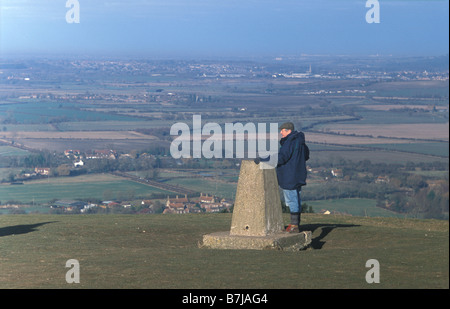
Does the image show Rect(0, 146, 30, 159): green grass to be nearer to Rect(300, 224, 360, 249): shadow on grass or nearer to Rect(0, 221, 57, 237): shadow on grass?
Rect(0, 221, 57, 237): shadow on grass

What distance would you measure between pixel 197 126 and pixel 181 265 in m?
58.3

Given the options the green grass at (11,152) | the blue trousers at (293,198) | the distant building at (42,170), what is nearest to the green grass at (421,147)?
the distant building at (42,170)

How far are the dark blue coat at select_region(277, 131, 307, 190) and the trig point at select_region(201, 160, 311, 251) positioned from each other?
235 mm

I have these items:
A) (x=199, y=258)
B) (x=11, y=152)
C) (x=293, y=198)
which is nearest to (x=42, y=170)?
(x=11, y=152)

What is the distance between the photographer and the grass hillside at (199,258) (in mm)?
8844

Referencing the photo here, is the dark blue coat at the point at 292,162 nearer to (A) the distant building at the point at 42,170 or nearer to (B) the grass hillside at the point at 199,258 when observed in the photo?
(B) the grass hillside at the point at 199,258

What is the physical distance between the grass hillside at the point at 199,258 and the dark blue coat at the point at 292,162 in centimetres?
137

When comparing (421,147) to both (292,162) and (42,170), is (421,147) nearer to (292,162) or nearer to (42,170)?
(42,170)

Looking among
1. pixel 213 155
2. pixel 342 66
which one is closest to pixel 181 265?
pixel 213 155

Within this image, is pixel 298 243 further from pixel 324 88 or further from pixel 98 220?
pixel 324 88

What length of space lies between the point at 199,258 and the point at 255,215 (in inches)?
85.6

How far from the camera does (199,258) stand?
10664 millimetres

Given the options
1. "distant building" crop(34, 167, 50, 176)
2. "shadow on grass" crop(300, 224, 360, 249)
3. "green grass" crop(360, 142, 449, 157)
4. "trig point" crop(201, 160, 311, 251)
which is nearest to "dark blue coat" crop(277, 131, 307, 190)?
"trig point" crop(201, 160, 311, 251)

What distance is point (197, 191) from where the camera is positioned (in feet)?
146
